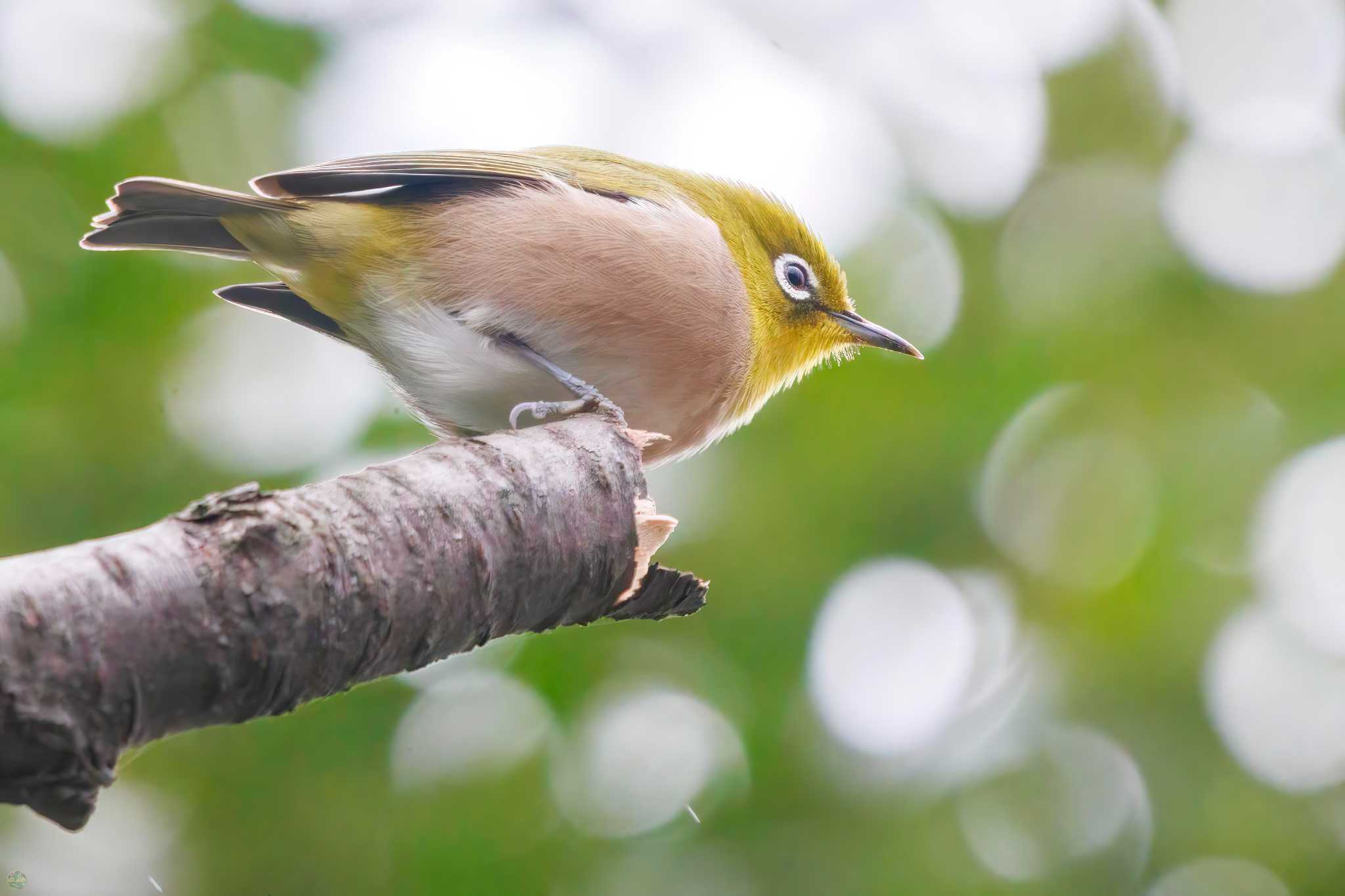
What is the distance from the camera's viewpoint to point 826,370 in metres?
7.82

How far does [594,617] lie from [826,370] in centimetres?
453

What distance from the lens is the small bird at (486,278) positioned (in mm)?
4840

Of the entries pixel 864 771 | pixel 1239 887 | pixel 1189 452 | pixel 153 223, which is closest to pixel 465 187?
pixel 153 223

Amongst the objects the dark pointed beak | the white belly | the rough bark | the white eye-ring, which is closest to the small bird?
the white belly

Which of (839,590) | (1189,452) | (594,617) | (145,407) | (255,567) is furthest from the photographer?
(1189,452)

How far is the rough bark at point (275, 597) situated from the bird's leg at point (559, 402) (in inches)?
46.4

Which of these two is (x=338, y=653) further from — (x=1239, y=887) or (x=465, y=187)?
(x=1239, y=887)

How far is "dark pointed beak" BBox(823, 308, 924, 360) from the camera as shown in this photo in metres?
6.23

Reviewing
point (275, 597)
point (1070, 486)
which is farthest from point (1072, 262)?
point (275, 597)

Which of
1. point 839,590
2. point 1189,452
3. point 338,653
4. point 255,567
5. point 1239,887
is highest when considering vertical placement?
point 255,567

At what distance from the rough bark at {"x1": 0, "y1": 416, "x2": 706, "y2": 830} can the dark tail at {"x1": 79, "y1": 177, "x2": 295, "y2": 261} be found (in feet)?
7.18

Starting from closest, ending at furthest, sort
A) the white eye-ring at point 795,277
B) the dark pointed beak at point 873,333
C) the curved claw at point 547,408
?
the curved claw at point 547,408, the white eye-ring at point 795,277, the dark pointed beak at point 873,333

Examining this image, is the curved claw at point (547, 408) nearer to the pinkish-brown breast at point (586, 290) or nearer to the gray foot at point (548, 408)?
the gray foot at point (548, 408)

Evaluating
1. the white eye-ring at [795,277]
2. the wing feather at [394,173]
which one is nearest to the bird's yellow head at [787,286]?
the white eye-ring at [795,277]
